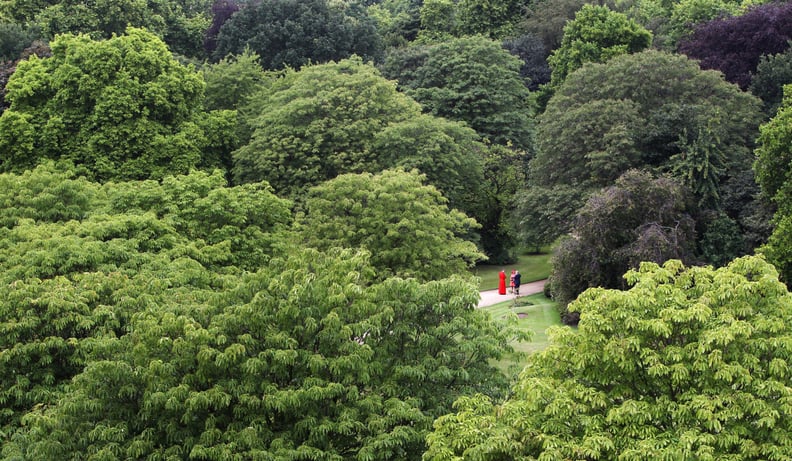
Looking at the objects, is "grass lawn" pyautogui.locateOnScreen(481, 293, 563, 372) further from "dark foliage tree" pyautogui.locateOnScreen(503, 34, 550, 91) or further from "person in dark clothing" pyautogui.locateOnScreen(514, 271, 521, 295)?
"dark foliage tree" pyautogui.locateOnScreen(503, 34, 550, 91)

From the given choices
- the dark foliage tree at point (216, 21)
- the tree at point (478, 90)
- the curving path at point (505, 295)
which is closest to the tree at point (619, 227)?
the curving path at point (505, 295)

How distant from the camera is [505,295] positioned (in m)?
43.1

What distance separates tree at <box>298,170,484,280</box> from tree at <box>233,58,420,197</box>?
760 centimetres

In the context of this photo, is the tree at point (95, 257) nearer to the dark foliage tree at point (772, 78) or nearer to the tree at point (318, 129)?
the tree at point (318, 129)

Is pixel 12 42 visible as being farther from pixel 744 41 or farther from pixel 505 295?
pixel 744 41

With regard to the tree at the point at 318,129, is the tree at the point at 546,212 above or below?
below

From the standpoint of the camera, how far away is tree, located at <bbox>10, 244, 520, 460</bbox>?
1675 cm

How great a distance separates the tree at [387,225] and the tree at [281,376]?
12897 millimetres

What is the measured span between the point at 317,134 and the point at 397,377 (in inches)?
1016

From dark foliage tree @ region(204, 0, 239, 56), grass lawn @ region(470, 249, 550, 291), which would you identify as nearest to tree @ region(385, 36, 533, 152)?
grass lawn @ region(470, 249, 550, 291)

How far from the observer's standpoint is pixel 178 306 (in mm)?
19328

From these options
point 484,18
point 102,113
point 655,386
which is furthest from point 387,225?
point 484,18

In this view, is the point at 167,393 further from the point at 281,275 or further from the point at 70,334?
the point at 70,334

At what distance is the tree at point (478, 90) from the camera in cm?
5559
